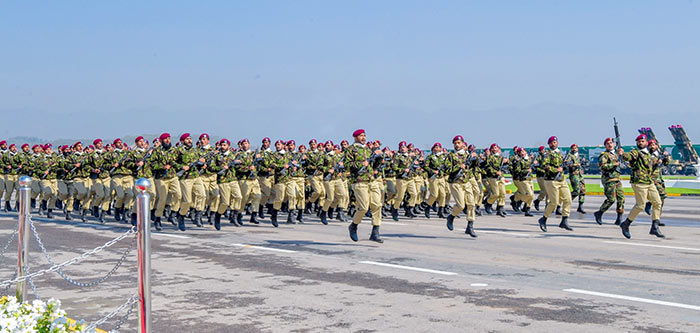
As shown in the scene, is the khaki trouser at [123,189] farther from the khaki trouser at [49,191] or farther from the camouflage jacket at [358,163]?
the camouflage jacket at [358,163]

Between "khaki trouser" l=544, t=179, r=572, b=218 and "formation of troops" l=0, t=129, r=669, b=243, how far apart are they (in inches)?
1.1

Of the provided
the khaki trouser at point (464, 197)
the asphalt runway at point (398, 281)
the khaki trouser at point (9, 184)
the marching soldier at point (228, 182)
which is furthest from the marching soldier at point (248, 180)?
the khaki trouser at point (9, 184)

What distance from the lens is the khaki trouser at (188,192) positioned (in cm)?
1628

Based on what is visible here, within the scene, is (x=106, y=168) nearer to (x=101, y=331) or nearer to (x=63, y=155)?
(x=63, y=155)

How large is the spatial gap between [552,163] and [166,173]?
8.28m

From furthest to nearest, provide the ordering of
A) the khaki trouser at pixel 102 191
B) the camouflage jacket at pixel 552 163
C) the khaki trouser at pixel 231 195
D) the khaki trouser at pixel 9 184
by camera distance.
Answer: the khaki trouser at pixel 9 184 → the khaki trouser at pixel 102 191 → the khaki trouser at pixel 231 195 → the camouflage jacket at pixel 552 163

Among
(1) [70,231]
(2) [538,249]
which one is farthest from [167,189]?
(2) [538,249]

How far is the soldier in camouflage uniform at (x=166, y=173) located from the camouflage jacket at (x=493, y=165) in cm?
868

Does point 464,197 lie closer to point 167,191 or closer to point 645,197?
point 645,197

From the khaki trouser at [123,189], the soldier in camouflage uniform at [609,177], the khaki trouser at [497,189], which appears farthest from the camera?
the khaki trouser at [497,189]

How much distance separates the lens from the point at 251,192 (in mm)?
18078

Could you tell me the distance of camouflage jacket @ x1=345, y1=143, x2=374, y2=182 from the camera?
43.3 feet

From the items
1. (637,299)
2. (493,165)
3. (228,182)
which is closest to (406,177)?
(493,165)

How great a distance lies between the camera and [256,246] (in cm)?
1307
